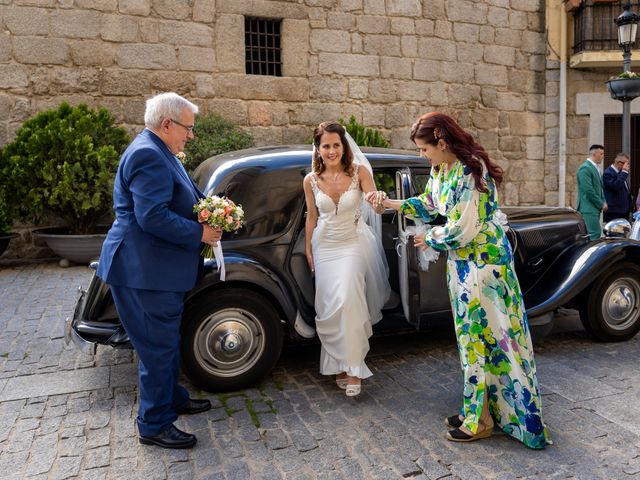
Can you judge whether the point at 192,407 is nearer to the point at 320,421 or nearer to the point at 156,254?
the point at 320,421

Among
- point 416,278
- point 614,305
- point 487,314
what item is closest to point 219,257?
point 416,278

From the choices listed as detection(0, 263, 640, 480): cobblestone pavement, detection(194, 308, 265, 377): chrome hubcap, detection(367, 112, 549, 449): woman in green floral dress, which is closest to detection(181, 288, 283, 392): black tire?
detection(194, 308, 265, 377): chrome hubcap

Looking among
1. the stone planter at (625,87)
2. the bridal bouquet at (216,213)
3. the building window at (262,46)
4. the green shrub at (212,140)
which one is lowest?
the bridal bouquet at (216,213)

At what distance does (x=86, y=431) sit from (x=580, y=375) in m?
3.33

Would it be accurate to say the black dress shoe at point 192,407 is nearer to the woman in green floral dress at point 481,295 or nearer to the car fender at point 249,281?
the car fender at point 249,281

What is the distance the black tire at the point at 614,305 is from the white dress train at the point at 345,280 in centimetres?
199

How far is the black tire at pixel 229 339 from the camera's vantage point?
12.6 ft

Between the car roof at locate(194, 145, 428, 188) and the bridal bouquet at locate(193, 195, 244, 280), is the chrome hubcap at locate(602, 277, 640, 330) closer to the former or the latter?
the car roof at locate(194, 145, 428, 188)

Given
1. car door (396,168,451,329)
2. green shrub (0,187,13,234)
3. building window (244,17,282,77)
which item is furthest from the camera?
building window (244,17,282,77)

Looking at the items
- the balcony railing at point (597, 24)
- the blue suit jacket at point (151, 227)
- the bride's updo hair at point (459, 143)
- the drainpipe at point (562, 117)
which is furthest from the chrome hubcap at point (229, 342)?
the balcony railing at point (597, 24)

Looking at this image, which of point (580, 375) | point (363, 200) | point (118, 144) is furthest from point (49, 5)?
point (580, 375)

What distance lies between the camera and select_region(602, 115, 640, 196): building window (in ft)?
45.5

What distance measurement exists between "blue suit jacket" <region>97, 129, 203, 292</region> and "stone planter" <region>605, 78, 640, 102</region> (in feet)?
32.5

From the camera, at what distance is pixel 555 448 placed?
10.3 ft
